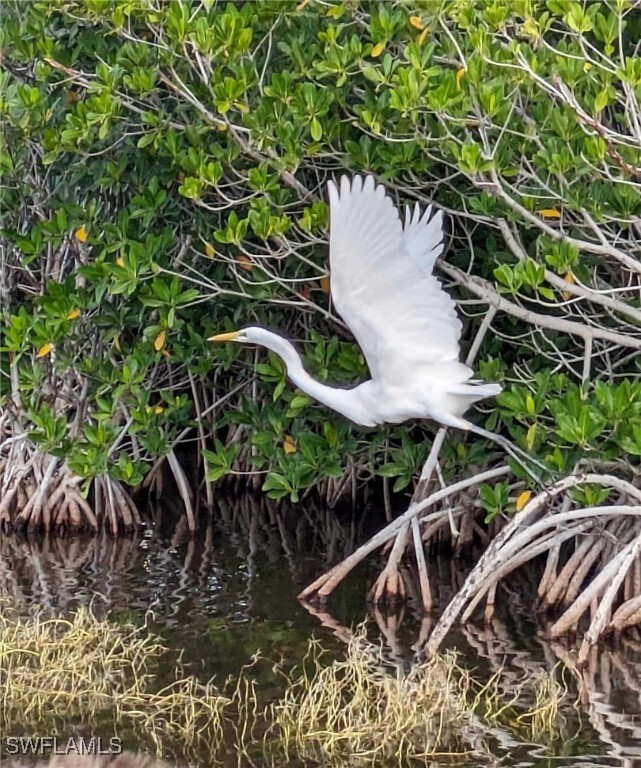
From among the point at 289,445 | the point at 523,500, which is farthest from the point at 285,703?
the point at 289,445

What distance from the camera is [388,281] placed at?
582 cm

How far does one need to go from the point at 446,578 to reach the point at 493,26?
11.1ft

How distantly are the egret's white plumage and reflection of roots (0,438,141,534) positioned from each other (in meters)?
2.99

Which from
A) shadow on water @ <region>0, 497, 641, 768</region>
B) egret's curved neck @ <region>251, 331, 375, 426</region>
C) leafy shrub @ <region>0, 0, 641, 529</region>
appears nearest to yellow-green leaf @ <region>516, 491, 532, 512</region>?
leafy shrub @ <region>0, 0, 641, 529</region>

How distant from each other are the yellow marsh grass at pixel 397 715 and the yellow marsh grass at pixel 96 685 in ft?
1.14

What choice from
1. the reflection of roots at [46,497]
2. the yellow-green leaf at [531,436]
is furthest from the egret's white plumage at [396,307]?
the reflection of roots at [46,497]

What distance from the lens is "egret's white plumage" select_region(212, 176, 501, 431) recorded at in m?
5.71

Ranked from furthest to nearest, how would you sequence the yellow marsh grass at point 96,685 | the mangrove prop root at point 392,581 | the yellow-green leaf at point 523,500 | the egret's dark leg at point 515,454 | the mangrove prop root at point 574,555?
1. the mangrove prop root at point 392,581
2. the yellow-green leaf at point 523,500
3. the egret's dark leg at point 515,454
4. the mangrove prop root at point 574,555
5. the yellow marsh grass at point 96,685

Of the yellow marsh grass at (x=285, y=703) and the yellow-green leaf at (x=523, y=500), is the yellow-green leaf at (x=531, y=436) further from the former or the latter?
the yellow marsh grass at (x=285, y=703)

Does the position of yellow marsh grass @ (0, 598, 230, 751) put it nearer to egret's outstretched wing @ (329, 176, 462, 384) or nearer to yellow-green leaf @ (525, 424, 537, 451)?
egret's outstretched wing @ (329, 176, 462, 384)

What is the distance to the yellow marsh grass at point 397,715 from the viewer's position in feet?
16.4

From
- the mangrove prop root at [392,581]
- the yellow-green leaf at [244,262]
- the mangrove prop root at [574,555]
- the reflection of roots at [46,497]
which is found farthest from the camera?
the reflection of roots at [46,497]

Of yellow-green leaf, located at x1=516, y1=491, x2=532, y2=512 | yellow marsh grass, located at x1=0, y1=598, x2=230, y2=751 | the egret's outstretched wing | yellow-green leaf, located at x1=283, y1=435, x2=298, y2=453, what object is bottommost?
yellow marsh grass, located at x1=0, y1=598, x2=230, y2=751

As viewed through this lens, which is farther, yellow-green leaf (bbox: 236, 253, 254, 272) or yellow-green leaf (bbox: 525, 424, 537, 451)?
yellow-green leaf (bbox: 236, 253, 254, 272)
